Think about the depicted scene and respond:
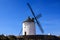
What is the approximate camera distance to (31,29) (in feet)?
190

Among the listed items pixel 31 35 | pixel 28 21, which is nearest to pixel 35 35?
pixel 31 35

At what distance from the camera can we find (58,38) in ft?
184

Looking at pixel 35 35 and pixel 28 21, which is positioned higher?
pixel 28 21

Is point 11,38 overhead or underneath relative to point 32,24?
underneath

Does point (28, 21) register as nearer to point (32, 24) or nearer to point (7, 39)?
point (32, 24)

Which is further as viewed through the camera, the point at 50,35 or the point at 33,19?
the point at 33,19

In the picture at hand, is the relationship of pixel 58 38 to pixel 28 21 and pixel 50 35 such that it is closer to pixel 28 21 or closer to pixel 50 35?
pixel 50 35

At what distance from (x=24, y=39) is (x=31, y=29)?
502cm

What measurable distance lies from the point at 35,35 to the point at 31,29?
3.30 m

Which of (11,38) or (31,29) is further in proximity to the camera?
(31,29)

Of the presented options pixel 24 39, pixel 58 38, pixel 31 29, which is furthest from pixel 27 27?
pixel 58 38

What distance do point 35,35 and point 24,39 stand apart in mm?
3540

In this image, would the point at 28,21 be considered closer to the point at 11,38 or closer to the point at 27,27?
the point at 27,27

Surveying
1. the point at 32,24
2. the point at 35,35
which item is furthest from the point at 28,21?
the point at 35,35
